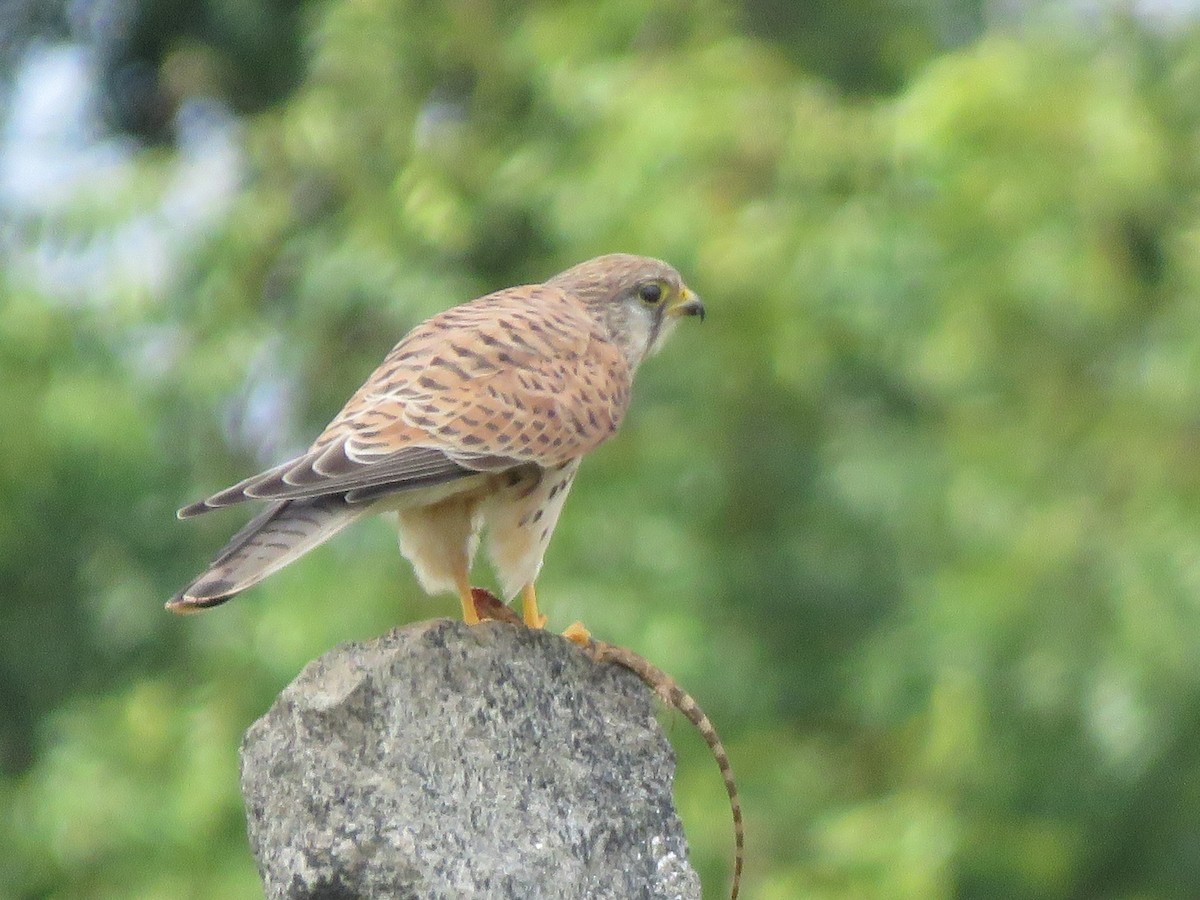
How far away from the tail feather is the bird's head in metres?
1.17

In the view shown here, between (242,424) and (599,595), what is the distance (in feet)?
5.91

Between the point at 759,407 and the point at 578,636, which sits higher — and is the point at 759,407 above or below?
below

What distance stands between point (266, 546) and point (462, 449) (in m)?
0.48

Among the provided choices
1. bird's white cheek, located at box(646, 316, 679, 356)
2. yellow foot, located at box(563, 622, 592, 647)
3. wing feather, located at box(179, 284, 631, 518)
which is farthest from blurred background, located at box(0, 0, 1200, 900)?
yellow foot, located at box(563, 622, 592, 647)

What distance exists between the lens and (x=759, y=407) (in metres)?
6.86

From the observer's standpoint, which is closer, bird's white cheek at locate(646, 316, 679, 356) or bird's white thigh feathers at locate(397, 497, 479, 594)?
bird's white thigh feathers at locate(397, 497, 479, 594)

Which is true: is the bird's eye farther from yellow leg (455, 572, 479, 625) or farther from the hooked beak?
yellow leg (455, 572, 479, 625)

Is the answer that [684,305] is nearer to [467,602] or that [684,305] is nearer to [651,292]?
[651,292]

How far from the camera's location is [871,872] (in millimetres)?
5562

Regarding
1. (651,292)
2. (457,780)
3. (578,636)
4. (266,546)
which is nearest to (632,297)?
(651,292)

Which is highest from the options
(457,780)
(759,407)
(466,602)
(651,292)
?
(651,292)

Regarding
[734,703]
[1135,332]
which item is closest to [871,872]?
[734,703]

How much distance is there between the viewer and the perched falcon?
2818mm

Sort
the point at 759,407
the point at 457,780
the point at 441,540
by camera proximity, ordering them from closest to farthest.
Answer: the point at 457,780
the point at 441,540
the point at 759,407
